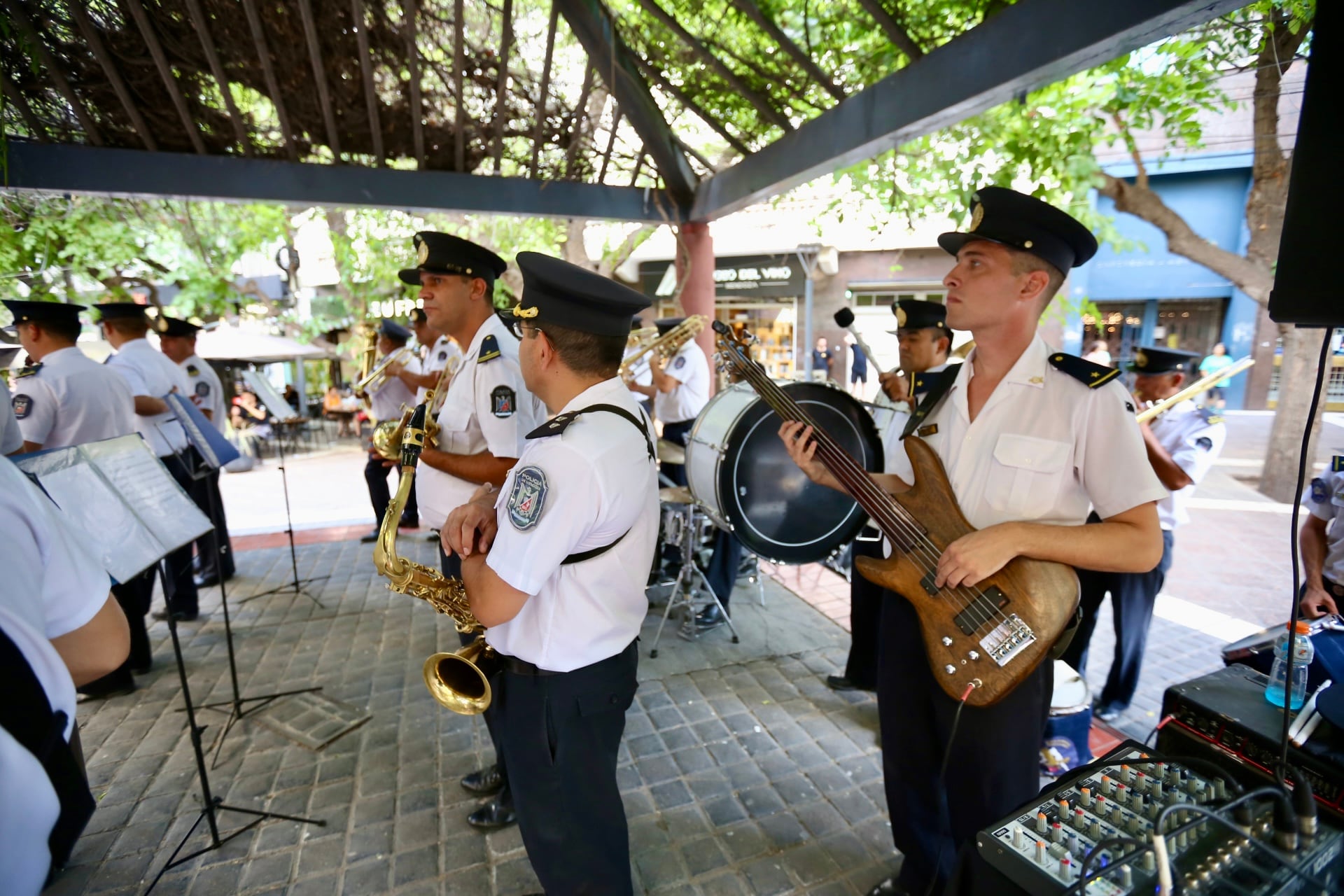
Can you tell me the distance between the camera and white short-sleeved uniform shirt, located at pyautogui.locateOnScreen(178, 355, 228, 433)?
19.6 ft

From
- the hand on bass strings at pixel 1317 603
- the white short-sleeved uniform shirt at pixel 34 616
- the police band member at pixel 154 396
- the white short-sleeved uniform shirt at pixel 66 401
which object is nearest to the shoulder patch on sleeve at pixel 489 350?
the white short-sleeved uniform shirt at pixel 34 616

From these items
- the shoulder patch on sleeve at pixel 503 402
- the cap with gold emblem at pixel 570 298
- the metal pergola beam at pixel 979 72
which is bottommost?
the shoulder patch on sleeve at pixel 503 402

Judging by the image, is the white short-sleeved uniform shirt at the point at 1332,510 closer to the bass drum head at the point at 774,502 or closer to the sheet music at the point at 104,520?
the bass drum head at the point at 774,502

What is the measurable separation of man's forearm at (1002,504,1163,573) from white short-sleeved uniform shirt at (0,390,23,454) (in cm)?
446

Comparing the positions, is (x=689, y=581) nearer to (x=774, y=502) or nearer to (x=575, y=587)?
(x=774, y=502)

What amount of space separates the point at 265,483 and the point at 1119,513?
1269 cm

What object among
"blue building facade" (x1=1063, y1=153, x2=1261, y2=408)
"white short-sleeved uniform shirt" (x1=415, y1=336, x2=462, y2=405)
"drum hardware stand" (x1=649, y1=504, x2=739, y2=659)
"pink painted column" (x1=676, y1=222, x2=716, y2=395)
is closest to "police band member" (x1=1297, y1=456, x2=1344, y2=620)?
"drum hardware stand" (x1=649, y1=504, x2=739, y2=659)

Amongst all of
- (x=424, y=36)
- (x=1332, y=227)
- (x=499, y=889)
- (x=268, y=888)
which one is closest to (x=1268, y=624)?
(x=1332, y=227)

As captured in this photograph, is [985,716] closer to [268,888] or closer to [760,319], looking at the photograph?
[268,888]

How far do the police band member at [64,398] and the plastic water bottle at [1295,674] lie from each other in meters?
5.91

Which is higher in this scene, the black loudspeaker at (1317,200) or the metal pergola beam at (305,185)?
the metal pergola beam at (305,185)

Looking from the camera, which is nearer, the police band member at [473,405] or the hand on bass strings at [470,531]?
the hand on bass strings at [470,531]

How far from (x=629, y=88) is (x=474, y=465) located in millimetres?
3510

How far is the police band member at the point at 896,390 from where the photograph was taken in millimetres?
3932
